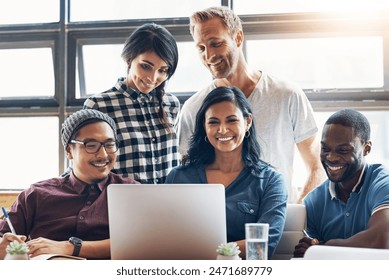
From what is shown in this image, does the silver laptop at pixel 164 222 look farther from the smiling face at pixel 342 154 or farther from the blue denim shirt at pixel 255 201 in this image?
the smiling face at pixel 342 154

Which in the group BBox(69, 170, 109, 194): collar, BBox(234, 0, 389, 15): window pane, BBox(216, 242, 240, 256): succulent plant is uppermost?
BBox(234, 0, 389, 15): window pane

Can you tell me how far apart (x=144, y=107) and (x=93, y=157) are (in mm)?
385

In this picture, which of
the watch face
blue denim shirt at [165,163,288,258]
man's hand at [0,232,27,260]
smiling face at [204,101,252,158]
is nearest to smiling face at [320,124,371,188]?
blue denim shirt at [165,163,288,258]

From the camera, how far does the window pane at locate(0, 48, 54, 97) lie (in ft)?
13.6

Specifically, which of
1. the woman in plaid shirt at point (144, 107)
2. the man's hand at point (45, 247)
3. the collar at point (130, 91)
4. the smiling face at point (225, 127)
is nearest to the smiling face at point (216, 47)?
the woman in plaid shirt at point (144, 107)

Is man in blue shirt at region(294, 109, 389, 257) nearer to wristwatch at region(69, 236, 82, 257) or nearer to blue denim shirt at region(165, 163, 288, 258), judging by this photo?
blue denim shirt at region(165, 163, 288, 258)

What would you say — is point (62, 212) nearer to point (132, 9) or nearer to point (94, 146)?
point (94, 146)

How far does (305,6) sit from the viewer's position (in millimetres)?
3834

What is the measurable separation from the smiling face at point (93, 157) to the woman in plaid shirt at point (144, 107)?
0.17 m

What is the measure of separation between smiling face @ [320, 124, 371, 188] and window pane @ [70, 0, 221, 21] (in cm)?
170

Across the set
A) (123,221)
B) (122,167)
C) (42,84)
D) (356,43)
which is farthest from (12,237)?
(356,43)

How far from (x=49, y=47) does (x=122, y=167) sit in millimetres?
1620

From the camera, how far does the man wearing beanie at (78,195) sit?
2514 millimetres

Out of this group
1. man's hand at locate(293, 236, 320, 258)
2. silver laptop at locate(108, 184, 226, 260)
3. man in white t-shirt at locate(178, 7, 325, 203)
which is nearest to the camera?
silver laptop at locate(108, 184, 226, 260)
